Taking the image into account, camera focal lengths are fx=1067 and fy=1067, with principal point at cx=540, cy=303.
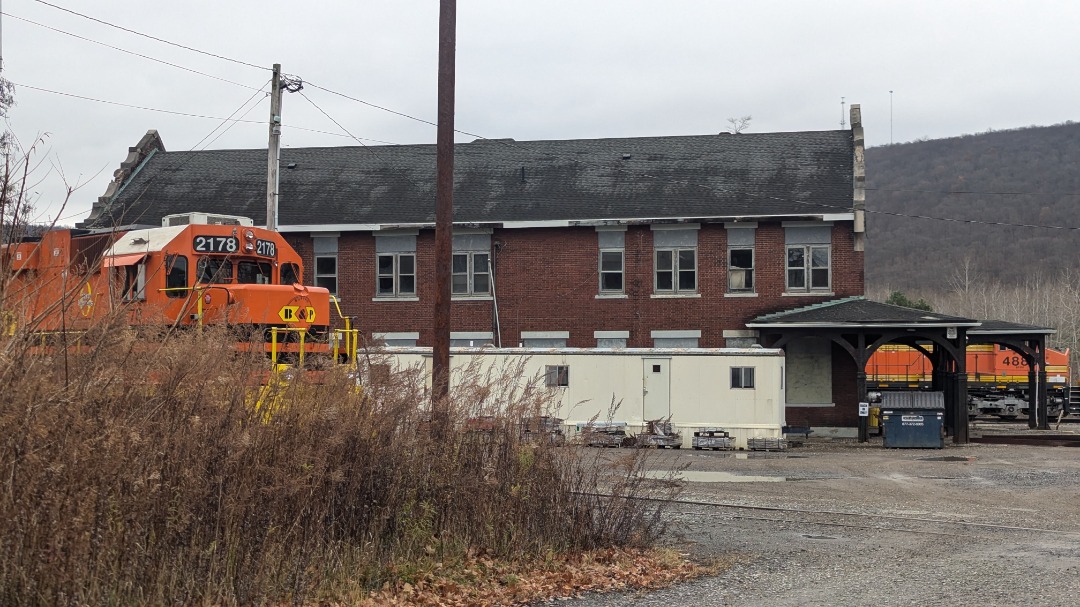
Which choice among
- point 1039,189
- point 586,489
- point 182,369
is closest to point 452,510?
point 586,489

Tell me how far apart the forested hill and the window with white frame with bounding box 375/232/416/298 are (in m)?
79.8

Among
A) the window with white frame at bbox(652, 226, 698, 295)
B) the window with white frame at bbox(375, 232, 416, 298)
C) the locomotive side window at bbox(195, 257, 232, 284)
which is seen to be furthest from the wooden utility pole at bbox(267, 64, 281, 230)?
the window with white frame at bbox(652, 226, 698, 295)

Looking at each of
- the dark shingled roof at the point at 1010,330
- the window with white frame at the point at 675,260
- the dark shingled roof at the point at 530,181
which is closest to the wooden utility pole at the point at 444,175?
the dark shingled roof at the point at 530,181

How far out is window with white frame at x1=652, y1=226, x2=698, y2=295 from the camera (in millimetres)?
34125

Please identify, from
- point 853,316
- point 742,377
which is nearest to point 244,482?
point 742,377

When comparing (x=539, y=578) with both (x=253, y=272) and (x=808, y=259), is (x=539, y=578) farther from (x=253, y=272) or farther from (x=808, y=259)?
(x=808, y=259)

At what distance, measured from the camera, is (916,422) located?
28094mm

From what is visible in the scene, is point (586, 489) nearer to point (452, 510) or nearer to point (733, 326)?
point (452, 510)

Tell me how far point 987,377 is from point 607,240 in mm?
19207

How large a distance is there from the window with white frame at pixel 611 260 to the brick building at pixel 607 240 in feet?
0.15

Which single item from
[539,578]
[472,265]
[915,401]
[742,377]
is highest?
[472,265]

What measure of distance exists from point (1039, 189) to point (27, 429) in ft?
551

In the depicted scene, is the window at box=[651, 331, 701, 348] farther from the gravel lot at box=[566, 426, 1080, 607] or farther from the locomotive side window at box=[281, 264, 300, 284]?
the locomotive side window at box=[281, 264, 300, 284]

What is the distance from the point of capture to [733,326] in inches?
1321
